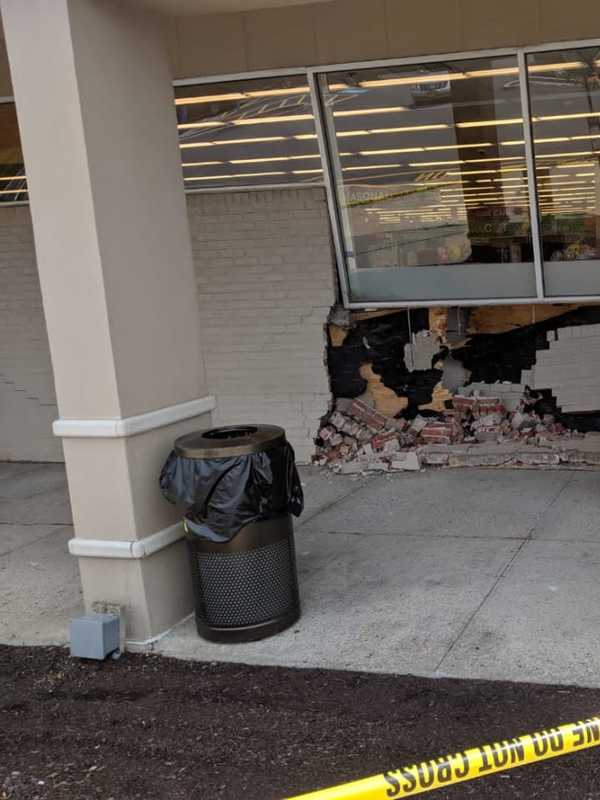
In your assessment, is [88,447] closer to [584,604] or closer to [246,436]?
[246,436]

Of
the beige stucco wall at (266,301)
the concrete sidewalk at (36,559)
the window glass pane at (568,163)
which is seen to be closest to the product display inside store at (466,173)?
the window glass pane at (568,163)

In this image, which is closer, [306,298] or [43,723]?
[43,723]

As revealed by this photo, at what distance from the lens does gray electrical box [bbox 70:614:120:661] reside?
5332 millimetres

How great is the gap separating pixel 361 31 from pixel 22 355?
4.81 meters

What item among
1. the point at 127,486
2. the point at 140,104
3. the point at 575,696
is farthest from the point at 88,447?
the point at 575,696

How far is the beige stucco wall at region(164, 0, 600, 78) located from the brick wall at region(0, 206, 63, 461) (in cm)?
261

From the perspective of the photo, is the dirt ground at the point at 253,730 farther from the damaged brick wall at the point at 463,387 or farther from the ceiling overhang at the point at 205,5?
the damaged brick wall at the point at 463,387

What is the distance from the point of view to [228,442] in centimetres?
528

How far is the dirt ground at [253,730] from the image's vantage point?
4.00 m

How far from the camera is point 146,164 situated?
555 centimetres

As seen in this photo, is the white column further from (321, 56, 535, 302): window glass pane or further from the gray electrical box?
(321, 56, 535, 302): window glass pane

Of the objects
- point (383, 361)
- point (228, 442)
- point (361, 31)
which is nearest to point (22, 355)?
point (383, 361)

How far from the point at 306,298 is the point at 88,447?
404 centimetres

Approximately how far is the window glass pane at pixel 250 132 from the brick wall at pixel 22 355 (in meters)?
2.14
